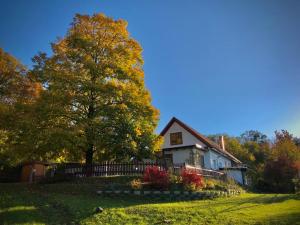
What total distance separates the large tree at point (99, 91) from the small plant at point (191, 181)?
4408 mm

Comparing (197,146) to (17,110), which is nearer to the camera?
(17,110)

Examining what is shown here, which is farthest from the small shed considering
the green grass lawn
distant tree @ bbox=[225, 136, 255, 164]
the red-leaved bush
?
distant tree @ bbox=[225, 136, 255, 164]

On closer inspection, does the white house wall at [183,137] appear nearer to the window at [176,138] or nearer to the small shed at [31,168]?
the window at [176,138]

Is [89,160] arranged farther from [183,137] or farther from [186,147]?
[183,137]

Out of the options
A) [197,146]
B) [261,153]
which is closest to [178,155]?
[197,146]

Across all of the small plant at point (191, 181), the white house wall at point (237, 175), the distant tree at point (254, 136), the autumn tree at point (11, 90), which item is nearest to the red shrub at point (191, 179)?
the small plant at point (191, 181)

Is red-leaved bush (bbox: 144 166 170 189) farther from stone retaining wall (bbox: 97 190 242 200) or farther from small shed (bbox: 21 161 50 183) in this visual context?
small shed (bbox: 21 161 50 183)

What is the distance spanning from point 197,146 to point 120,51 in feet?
54.8

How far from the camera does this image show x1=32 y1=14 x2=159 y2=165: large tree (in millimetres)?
23406

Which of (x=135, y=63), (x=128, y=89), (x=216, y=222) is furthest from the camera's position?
(x=135, y=63)

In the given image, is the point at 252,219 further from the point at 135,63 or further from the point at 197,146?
the point at 197,146

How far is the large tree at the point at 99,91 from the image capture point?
23406 mm

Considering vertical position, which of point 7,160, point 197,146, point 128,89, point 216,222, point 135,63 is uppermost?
point 135,63

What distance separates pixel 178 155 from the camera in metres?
38.3
